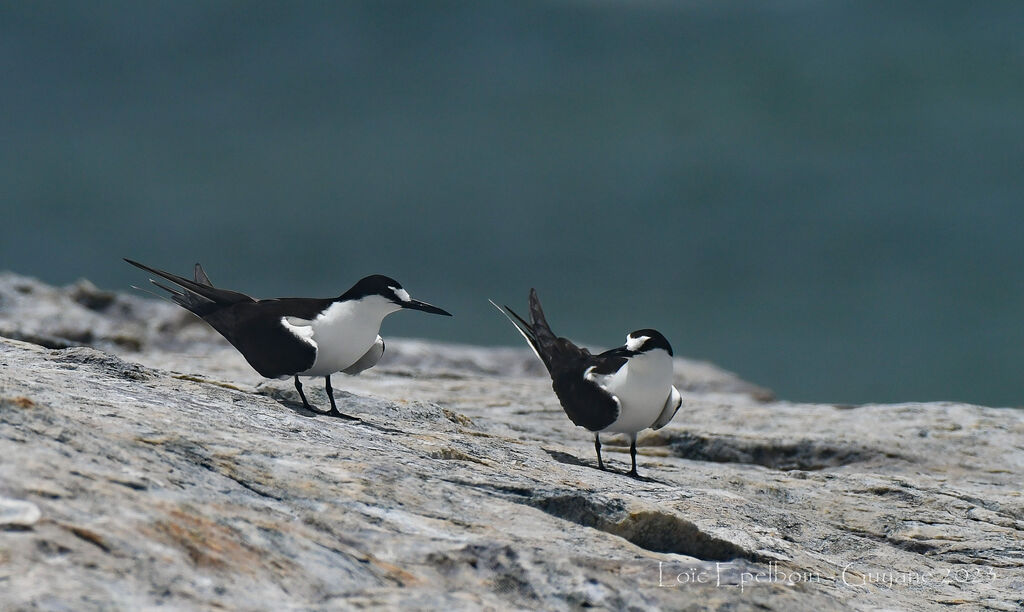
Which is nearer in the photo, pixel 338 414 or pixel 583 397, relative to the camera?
pixel 338 414

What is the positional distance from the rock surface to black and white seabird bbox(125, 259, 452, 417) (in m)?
0.33

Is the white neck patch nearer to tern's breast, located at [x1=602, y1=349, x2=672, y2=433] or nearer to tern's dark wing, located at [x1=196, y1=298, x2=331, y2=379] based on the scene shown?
tern's breast, located at [x1=602, y1=349, x2=672, y2=433]

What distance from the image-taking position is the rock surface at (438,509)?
4.41 m

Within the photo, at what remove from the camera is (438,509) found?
572 centimetres

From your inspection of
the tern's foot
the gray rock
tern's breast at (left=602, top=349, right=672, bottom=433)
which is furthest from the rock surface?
tern's breast at (left=602, top=349, right=672, bottom=433)

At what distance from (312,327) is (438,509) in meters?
2.79

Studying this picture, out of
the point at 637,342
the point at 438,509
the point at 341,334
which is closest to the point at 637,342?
the point at 637,342

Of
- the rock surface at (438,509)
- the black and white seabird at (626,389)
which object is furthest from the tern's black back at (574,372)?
the rock surface at (438,509)

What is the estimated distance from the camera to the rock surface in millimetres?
4406

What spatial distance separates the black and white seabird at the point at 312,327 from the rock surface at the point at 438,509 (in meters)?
0.33

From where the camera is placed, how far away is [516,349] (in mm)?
18297

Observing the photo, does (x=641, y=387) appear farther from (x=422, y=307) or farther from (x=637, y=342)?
(x=422, y=307)

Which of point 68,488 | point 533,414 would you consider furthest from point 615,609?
point 533,414

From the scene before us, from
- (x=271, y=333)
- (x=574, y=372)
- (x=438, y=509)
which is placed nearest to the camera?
(x=438, y=509)
